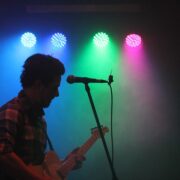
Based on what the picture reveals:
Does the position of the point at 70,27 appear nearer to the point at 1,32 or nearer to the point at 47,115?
the point at 1,32

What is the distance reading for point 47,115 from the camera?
4.09 meters

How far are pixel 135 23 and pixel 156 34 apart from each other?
294 mm

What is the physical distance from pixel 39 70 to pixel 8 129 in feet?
1.27

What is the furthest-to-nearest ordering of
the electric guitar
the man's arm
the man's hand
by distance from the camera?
1. the man's hand
2. the electric guitar
3. the man's arm

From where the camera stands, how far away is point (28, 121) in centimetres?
172

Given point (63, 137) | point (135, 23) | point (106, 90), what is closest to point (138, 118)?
point (106, 90)

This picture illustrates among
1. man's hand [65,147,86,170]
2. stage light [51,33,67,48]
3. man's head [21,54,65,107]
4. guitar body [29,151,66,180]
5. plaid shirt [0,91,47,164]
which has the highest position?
stage light [51,33,67,48]

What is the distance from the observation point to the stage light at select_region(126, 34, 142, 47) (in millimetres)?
4266

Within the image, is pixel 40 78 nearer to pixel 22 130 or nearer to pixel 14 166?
pixel 22 130

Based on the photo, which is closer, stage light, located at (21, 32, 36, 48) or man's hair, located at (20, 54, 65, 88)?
man's hair, located at (20, 54, 65, 88)

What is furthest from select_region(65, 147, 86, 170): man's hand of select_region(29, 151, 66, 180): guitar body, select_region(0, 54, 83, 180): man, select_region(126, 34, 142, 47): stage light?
select_region(126, 34, 142, 47): stage light

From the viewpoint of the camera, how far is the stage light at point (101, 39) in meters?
4.26

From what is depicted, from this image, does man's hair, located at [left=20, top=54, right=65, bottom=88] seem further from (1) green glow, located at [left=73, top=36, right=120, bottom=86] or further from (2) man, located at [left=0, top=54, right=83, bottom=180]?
(1) green glow, located at [left=73, top=36, right=120, bottom=86]

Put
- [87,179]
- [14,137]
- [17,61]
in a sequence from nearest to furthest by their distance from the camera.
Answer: [14,137] → [87,179] → [17,61]
